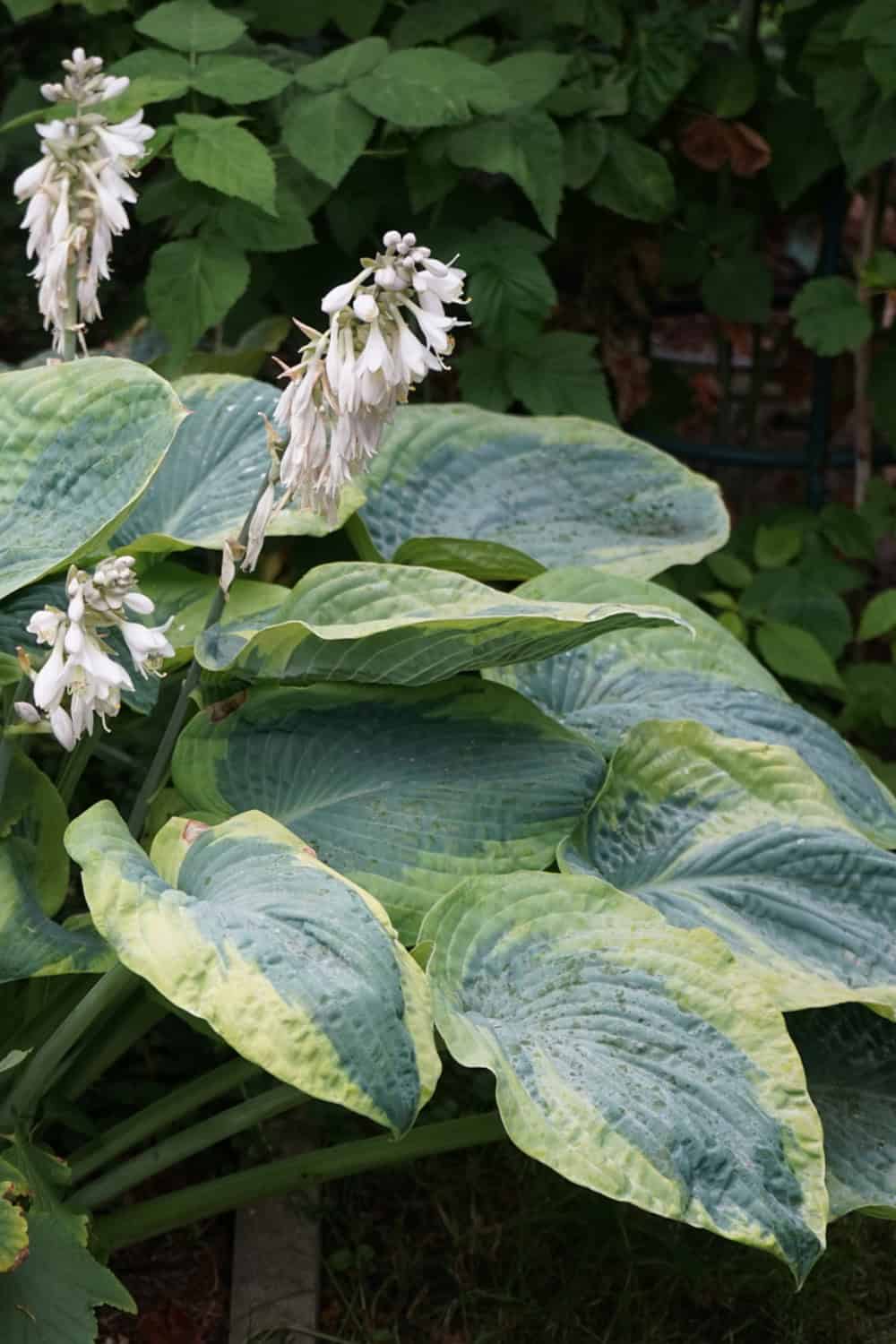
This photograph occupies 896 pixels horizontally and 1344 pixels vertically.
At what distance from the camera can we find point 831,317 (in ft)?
9.21

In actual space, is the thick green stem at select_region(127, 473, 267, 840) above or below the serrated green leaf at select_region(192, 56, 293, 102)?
below

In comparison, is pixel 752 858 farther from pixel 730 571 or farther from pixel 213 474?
pixel 730 571

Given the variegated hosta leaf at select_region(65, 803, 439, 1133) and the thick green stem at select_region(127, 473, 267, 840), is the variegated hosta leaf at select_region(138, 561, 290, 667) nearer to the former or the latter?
the thick green stem at select_region(127, 473, 267, 840)

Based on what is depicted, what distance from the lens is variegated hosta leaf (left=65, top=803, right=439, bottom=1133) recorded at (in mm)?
1276

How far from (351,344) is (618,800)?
0.62 m

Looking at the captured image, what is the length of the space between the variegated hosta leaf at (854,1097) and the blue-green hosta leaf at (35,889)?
77 centimetres

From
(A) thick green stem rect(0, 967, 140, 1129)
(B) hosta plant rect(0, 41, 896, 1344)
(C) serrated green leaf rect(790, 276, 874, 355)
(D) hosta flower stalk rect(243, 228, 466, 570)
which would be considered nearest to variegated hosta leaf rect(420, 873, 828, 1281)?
(B) hosta plant rect(0, 41, 896, 1344)

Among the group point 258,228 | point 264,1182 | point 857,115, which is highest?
point 857,115

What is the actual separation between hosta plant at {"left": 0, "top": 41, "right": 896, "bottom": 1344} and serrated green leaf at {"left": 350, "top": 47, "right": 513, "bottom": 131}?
52 centimetres

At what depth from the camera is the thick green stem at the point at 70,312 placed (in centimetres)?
182

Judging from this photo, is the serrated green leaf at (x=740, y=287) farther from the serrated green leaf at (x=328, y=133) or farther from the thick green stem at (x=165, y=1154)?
the thick green stem at (x=165, y=1154)

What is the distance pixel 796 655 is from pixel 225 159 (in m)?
1.26

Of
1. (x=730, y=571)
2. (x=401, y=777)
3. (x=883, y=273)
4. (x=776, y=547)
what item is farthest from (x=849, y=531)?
(x=401, y=777)

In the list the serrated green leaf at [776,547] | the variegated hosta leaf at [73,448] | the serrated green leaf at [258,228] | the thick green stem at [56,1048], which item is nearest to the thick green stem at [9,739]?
the variegated hosta leaf at [73,448]
